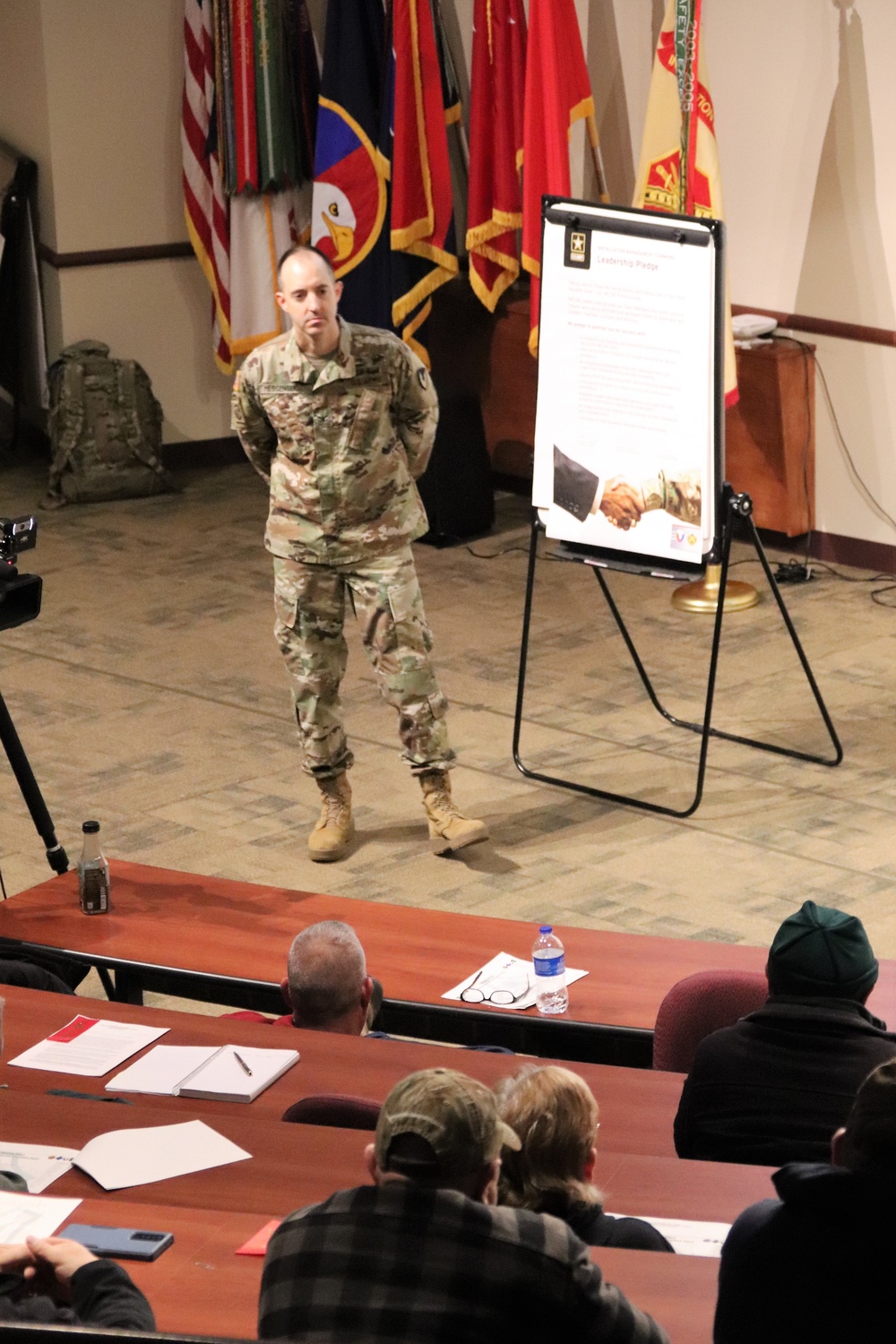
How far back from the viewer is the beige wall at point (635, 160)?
739 cm

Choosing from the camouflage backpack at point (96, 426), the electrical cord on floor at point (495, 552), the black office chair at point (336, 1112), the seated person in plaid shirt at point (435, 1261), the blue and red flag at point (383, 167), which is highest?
the blue and red flag at point (383, 167)

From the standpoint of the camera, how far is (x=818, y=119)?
745 cm

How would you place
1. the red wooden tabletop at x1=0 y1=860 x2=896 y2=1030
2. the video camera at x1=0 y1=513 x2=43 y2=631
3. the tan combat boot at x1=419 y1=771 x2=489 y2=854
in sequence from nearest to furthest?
the red wooden tabletop at x1=0 y1=860 x2=896 y2=1030 < the video camera at x1=0 y1=513 x2=43 y2=631 < the tan combat boot at x1=419 y1=771 x2=489 y2=854

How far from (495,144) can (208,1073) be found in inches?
234

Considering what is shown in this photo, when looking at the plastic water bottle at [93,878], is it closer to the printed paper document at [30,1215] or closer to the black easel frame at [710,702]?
the printed paper document at [30,1215]

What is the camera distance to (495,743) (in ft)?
20.2

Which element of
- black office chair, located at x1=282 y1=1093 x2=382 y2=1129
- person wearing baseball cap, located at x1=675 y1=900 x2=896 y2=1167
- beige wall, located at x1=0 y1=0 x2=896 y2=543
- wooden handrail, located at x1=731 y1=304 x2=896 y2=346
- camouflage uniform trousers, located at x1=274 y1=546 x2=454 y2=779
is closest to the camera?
person wearing baseball cap, located at x1=675 y1=900 x2=896 y2=1167

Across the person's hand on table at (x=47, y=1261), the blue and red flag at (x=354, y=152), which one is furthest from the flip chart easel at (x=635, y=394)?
the person's hand on table at (x=47, y=1261)

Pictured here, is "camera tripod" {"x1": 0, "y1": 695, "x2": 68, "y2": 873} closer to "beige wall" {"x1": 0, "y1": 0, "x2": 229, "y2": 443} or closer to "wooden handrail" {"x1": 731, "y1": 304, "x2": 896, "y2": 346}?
"wooden handrail" {"x1": 731, "y1": 304, "x2": 896, "y2": 346}

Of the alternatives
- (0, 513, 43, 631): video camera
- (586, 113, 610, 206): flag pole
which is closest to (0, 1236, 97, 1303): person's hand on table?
(0, 513, 43, 631): video camera

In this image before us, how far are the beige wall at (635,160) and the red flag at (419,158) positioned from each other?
59 centimetres

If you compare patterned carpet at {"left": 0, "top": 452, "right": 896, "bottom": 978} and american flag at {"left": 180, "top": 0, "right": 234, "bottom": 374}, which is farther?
american flag at {"left": 180, "top": 0, "right": 234, "bottom": 374}

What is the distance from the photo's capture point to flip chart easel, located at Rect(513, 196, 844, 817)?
533 cm

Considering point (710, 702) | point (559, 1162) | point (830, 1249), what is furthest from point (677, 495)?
point (830, 1249)
